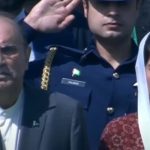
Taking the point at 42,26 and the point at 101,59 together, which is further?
the point at 42,26

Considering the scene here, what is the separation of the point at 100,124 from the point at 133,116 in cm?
38

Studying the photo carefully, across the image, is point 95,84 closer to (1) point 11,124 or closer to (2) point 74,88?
(2) point 74,88

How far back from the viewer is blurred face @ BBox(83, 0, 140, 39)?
422 cm

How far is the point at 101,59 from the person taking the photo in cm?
428

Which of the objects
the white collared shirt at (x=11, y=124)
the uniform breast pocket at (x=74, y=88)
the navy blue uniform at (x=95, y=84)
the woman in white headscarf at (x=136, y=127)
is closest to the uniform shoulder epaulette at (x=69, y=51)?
the navy blue uniform at (x=95, y=84)

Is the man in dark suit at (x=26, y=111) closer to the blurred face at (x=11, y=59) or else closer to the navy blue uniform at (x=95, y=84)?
the blurred face at (x=11, y=59)

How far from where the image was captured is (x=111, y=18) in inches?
167

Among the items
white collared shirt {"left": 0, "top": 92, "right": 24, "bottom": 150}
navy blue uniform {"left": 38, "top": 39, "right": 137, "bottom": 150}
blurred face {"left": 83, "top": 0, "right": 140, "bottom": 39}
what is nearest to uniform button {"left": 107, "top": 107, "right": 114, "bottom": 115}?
navy blue uniform {"left": 38, "top": 39, "right": 137, "bottom": 150}

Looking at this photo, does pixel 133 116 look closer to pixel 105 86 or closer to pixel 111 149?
pixel 111 149

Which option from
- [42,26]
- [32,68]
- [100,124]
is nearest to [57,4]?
[42,26]

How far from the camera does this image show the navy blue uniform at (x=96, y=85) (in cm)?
420

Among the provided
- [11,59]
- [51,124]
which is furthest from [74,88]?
[11,59]

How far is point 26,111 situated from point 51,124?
128 millimetres

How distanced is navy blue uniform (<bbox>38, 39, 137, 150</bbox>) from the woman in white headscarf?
33cm
